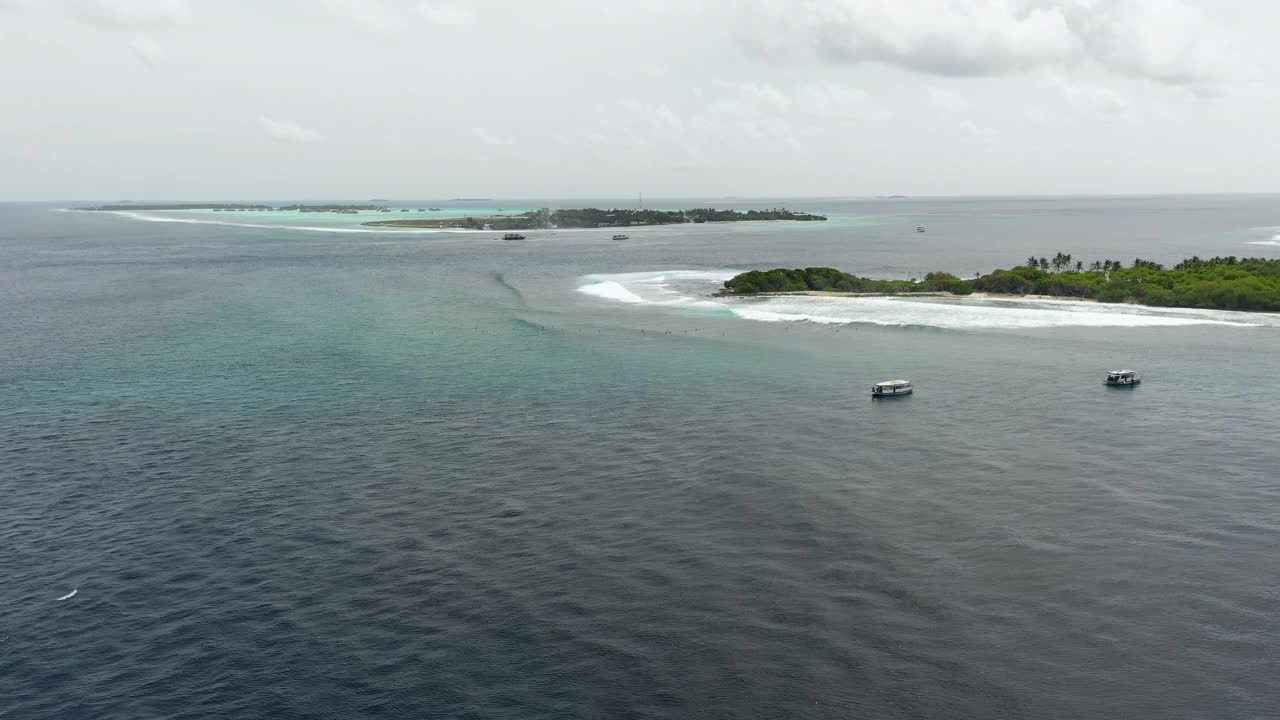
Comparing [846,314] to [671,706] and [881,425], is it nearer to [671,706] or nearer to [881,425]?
[881,425]

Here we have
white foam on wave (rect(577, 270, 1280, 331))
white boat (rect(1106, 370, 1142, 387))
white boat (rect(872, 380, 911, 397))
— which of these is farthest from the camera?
white foam on wave (rect(577, 270, 1280, 331))

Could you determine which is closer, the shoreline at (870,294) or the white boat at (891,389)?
the white boat at (891,389)

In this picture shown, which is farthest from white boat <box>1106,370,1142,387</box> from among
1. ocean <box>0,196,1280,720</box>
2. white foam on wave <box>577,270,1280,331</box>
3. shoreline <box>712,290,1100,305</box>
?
shoreline <box>712,290,1100,305</box>

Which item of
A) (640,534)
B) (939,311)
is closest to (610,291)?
(939,311)

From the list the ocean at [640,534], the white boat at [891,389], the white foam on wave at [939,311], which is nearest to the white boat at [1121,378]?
the ocean at [640,534]

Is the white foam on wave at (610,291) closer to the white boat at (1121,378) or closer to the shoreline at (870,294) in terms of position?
the shoreline at (870,294)

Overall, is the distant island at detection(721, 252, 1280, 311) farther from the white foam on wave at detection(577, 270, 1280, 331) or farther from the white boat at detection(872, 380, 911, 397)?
the white boat at detection(872, 380, 911, 397)
